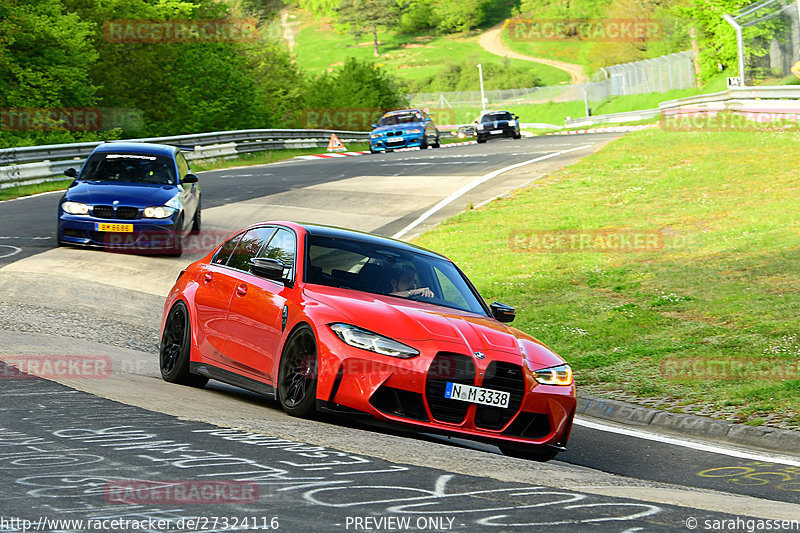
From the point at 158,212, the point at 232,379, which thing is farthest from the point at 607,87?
the point at 232,379

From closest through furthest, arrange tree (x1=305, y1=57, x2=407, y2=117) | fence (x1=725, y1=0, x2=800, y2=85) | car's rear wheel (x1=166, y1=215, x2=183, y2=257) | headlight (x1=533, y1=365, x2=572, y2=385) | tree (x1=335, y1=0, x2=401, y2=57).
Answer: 1. headlight (x1=533, y1=365, x2=572, y2=385)
2. car's rear wheel (x1=166, y1=215, x2=183, y2=257)
3. fence (x1=725, y1=0, x2=800, y2=85)
4. tree (x1=305, y1=57, x2=407, y2=117)
5. tree (x1=335, y1=0, x2=401, y2=57)

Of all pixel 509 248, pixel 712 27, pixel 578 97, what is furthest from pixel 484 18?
pixel 509 248

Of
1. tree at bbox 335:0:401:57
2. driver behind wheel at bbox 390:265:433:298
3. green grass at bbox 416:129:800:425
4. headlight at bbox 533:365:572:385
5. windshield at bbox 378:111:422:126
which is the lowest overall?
green grass at bbox 416:129:800:425

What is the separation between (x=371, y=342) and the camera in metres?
7.16

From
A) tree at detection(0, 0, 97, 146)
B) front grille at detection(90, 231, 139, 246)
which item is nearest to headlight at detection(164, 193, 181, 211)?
front grille at detection(90, 231, 139, 246)

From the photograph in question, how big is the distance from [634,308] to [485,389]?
6853 mm

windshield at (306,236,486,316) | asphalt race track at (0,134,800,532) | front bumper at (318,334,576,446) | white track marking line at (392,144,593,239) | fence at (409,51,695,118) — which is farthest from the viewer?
fence at (409,51,695,118)

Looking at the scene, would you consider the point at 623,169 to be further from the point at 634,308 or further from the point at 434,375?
the point at 434,375

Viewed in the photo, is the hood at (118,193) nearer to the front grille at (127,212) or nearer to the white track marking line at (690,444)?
the front grille at (127,212)

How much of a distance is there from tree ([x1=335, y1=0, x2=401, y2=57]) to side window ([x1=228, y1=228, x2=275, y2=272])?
17072 centimetres

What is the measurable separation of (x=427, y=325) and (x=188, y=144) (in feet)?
108

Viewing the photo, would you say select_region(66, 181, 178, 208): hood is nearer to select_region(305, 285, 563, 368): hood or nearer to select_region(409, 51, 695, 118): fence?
select_region(305, 285, 563, 368): hood

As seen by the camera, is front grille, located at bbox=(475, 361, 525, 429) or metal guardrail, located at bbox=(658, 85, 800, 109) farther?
metal guardrail, located at bbox=(658, 85, 800, 109)

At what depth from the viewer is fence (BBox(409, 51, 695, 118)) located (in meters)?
69.2
